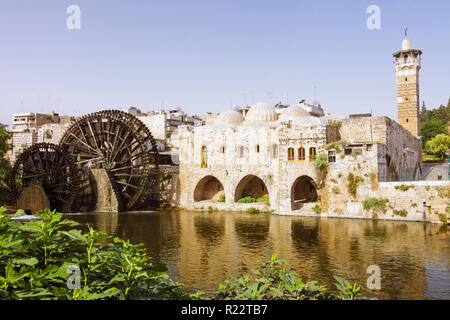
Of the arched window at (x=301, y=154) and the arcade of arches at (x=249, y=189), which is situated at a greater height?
the arched window at (x=301, y=154)

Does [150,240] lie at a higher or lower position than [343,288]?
lower

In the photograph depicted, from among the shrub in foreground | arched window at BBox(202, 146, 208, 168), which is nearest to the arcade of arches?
arched window at BBox(202, 146, 208, 168)

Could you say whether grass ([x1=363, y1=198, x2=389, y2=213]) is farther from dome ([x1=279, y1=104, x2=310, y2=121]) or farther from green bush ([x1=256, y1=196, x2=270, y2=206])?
dome ([x1=279, y1=104, x2=310, y2=121])

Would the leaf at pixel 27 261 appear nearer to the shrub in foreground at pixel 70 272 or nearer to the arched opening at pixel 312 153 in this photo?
the shrub in foreground at pixel 70 272

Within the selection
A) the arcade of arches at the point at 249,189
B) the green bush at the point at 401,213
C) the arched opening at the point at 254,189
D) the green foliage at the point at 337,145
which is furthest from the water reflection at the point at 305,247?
the arched opening at the point at 254,189

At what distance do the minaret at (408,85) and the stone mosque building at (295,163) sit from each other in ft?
10.7

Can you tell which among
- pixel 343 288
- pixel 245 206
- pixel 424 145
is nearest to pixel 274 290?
pixel 343 288

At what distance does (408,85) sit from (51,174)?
29726 mm

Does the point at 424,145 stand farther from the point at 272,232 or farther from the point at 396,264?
the point at 396,264

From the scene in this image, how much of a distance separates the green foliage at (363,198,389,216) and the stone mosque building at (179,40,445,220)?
28cm

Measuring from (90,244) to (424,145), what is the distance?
59.8 metres

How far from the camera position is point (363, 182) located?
20.9 meters

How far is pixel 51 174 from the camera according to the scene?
1022 inches

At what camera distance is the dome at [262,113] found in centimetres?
3077
